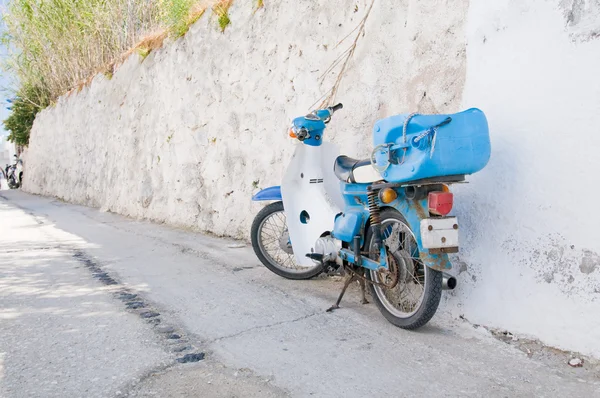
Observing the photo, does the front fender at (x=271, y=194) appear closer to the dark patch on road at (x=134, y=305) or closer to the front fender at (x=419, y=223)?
the dark patch on road at (x=134, y=305)

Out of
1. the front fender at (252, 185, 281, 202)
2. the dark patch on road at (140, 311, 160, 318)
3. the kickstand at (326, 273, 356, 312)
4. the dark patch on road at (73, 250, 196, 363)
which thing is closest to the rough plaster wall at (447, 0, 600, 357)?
the kickstand at (326, 273, 356, 312)

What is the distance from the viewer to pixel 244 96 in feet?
22.1

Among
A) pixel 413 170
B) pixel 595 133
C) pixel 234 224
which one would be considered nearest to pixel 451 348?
pixel 413 170

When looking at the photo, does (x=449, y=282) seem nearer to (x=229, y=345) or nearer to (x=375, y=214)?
(x=375, y=214)

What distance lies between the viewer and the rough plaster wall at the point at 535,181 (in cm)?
268

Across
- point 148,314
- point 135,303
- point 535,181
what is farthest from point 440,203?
point 135,303

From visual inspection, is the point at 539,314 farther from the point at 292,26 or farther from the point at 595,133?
the point at 292,26

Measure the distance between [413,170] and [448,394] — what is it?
3.71 feet

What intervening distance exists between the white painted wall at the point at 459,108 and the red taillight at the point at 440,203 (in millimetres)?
459

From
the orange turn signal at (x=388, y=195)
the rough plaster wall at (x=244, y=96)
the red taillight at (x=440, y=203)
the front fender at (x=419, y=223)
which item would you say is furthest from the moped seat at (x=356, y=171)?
the rough plaster wall at (x=244, y=96)

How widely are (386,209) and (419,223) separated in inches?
15.4

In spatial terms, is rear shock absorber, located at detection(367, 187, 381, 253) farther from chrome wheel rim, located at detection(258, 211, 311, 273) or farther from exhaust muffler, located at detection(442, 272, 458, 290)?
chrome wheel rim, located at detection(258, 211, 311, 273)

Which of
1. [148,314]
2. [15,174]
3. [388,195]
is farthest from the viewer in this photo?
[15,174]

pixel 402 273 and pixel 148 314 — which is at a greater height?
pixel 402 273
